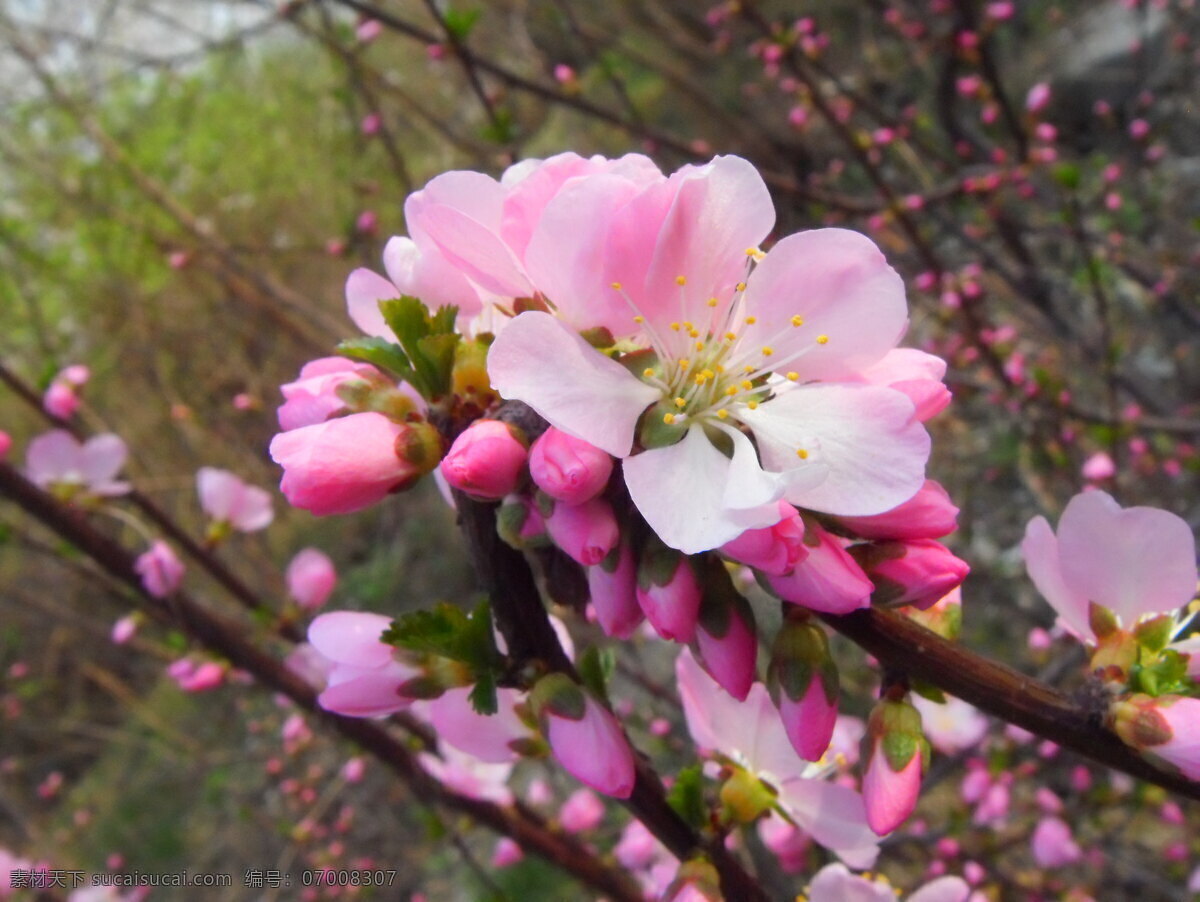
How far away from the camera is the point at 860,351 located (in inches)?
27.5

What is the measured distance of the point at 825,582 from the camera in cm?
60

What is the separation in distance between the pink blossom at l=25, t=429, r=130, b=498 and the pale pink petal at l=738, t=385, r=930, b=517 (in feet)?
6.21

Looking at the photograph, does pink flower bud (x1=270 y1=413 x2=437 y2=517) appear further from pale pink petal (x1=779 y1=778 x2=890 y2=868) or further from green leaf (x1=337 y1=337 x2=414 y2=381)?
pale pink petal (x1=779 y1=778 x2=890 y2=868)

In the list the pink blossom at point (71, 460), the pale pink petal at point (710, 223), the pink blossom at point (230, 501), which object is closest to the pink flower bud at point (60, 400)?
the pink blossom at point (71, 460)

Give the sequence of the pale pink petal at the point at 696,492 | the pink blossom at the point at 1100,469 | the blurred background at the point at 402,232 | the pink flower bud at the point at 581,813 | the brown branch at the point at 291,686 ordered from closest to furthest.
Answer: the pale pink petal at the point at 696,492
the brown branch at the point at 291,686
the pink flower bud at the point at 581,813
the pink blossom at the point at 1100,469
the blurred background at the point at 402,232

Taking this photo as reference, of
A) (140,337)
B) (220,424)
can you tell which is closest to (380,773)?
(220,424)

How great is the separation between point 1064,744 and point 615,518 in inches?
18.1

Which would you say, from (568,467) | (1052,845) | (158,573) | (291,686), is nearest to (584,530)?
(568,467)

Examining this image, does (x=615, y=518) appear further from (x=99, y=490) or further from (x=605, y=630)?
(x=99, y=490)

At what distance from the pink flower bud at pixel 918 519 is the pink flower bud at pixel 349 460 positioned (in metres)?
0.38

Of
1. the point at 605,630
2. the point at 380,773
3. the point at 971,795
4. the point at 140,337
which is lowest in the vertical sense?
the point at 380,773

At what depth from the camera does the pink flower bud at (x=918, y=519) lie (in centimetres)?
66

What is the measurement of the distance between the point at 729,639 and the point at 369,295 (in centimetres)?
50

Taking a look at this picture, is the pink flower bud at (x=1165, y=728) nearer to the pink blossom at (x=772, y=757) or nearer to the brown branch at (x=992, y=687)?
the brown branch at (x=992, y=687)
